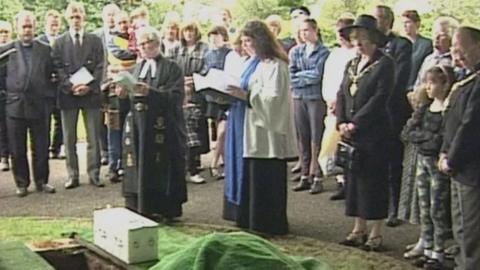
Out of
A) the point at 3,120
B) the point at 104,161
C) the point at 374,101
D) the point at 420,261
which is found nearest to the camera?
the point at 420,261

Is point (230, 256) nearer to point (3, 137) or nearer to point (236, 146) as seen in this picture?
point (236, 146)

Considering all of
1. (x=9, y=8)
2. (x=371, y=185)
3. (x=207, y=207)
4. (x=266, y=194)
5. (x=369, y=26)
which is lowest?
(x=207, y=207)

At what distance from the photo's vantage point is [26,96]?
6805 mm

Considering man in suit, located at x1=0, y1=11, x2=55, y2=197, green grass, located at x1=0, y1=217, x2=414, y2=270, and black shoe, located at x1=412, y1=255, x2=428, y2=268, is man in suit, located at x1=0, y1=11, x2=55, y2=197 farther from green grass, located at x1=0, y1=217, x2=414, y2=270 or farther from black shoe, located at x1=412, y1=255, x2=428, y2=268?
black shoe, located at x1=412, y1=255, x2=428, y2=268

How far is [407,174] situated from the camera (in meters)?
5.41

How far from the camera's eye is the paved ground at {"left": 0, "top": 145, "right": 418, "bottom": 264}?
5.69 m

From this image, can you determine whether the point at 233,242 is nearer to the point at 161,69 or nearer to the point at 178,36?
the point at 161,69

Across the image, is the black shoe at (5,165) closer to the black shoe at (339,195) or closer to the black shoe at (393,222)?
the black shoe at (339,195)

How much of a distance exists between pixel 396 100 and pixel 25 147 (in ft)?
9.70

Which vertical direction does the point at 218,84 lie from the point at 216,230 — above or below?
above

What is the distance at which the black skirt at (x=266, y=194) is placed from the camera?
18.1ft

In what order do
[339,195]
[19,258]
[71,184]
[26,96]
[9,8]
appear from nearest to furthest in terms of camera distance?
1. [19,258]
2. [339,195]
3. [26,96]
4. [71,184]
5. [9,8]

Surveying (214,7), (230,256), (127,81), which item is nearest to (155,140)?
(127,81)

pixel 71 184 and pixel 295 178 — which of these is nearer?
pixel 71 184
